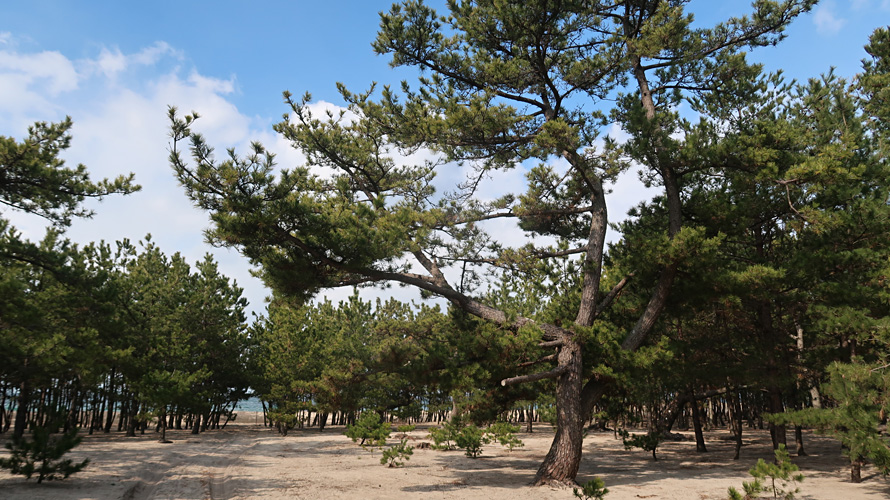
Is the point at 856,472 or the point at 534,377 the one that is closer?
the point at 534,377

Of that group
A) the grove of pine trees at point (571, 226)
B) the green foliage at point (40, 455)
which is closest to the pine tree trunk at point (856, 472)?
the grove of pine trees at point (571, 226)

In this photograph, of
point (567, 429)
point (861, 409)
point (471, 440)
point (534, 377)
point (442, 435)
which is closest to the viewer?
point (861, 409)

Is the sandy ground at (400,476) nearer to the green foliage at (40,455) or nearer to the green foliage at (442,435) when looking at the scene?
the green foliage at (40,455)

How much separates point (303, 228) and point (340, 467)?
7607 mm

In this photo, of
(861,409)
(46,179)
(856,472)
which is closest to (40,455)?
(46,179)

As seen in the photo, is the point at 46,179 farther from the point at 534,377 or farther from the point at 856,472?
the point at 856,472

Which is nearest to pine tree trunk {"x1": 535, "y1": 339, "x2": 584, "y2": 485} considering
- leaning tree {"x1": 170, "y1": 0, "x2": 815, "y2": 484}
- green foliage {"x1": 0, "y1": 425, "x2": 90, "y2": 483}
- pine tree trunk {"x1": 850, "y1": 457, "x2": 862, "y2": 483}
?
leaning tree {"x1": 170, "y1": 0, "x2": 815, "y2": 484}

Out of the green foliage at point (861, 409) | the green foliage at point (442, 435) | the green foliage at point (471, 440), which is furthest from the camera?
the green foliage at point (471, 440)

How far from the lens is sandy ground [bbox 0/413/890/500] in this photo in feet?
29.0

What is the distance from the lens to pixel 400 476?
1141 cm

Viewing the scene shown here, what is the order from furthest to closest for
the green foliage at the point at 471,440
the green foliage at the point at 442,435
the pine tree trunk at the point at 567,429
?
the green foliage at the point at 471,440, the green foliage at the point at 442,435, the pine tree trunk at the point at 567,429

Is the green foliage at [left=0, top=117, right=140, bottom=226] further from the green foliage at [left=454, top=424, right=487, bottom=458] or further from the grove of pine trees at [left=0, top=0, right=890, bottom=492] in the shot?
the green foliage at [left=454, top=424, right=487, bottom=458]

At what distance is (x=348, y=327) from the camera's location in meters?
44.8

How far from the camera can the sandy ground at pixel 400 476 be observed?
8844 millimetres
